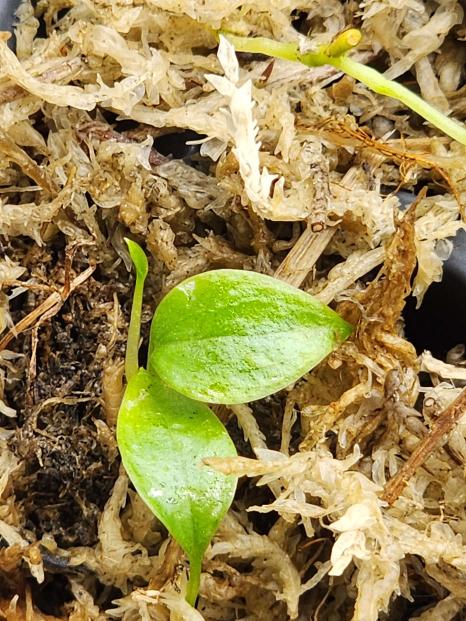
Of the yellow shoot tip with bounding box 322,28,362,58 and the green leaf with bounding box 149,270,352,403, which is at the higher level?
the yellow shoot tip with bounding box 322,28,362,58

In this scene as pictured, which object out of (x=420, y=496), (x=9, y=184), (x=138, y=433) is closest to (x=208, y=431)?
(x=138, y=433)

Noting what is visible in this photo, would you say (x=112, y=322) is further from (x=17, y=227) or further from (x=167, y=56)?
(x=167, y=56)

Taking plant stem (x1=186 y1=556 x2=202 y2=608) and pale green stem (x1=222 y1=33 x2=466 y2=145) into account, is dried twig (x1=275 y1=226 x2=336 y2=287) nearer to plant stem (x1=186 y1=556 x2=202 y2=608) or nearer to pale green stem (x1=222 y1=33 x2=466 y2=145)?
pale green stem (x1=222 y1=33 x2=466 y2=145)

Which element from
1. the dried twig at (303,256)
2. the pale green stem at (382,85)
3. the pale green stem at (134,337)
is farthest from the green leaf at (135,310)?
the pale green stem at (382,85)

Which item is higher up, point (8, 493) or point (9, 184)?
point (9, 184)

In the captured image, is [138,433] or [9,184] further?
[9,184]

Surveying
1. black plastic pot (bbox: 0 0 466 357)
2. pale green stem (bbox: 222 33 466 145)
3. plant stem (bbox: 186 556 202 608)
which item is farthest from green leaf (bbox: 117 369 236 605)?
pale green stem (bbox: 222 33 466 145)

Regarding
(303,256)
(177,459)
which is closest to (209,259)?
(303,256)

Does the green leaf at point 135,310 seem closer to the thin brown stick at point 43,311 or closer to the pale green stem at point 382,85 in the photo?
the thin brown stick at point 43,311
